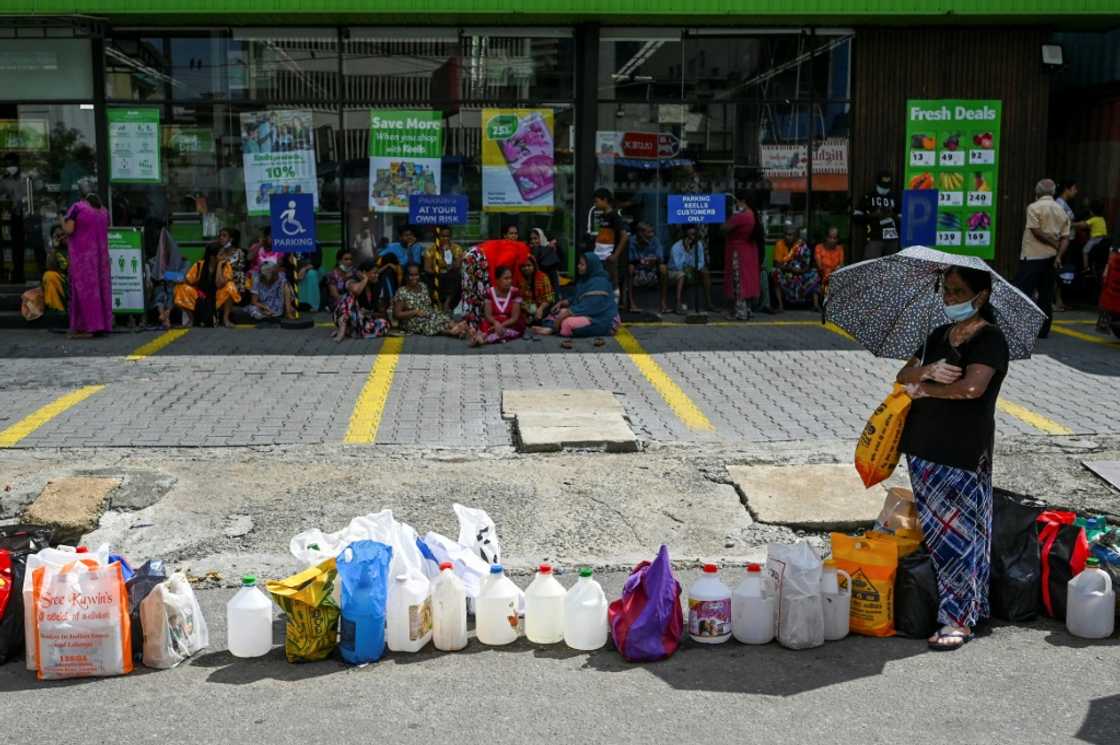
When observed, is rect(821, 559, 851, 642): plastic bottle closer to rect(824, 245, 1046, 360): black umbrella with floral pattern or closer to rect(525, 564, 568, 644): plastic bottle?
rect(824, 245, 1046, 360): black umbrella with floral pattern

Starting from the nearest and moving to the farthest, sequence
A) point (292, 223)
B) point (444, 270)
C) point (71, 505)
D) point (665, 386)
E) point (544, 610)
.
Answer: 1. point (544, 610)
2. point (71, 505)
3. point (665, 386)
4. point (292, 223)
5. point (444, 270)

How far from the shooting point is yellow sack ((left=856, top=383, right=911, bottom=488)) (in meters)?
5.80

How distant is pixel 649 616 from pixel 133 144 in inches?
501

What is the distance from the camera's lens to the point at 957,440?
5.65 metres

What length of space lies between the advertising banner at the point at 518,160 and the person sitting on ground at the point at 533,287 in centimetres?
223

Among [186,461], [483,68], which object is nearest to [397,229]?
[483,68]

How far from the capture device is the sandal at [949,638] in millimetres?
5723

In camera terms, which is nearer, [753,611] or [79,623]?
[79,623]

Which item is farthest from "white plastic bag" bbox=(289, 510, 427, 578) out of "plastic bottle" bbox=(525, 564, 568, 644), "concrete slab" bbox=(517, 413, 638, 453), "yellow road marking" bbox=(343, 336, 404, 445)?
"yellow road marking" bbox=(343, 336, 404, 445)

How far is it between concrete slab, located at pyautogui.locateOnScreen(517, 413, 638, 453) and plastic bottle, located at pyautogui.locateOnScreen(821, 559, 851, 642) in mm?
3534

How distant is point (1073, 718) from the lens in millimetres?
4980

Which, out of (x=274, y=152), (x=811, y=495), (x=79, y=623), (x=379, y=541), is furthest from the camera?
(x=274, y=152)

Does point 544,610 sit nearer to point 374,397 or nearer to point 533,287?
point 374,397

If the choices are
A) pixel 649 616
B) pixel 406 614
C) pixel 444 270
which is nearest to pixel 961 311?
pixel 649 616
